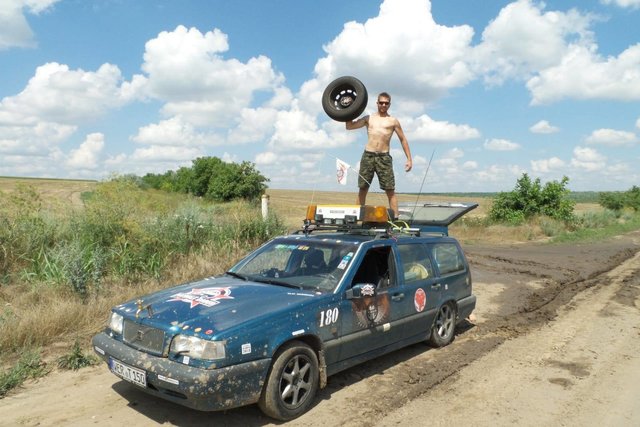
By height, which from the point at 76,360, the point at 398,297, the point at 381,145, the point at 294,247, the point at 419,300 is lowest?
the point at 76,360

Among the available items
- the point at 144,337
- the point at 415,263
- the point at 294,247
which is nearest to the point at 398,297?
the point at 415,263

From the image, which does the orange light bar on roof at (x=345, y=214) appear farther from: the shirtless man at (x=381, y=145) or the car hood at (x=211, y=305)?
the shirtless man at (x=381, y=145)

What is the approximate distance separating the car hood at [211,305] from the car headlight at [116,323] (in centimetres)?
5

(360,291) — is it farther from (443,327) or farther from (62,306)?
(62,306)

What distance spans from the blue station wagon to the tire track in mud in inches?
10.5

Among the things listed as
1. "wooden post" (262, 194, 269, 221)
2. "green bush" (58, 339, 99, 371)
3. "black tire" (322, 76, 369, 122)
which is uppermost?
"black tire" (322, 76, 369, 122)

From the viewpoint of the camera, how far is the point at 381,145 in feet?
26.6

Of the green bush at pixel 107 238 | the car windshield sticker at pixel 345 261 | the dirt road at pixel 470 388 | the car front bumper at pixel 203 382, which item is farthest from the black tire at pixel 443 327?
the green bush at pixel 107 238

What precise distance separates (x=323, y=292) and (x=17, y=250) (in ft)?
21.7

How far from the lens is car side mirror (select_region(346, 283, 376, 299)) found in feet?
15.6

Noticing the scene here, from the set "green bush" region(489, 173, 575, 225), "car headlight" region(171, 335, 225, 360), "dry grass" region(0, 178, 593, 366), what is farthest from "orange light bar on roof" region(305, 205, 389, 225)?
"green bush" region(489, 173, 575, 225)

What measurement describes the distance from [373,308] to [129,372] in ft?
7.77

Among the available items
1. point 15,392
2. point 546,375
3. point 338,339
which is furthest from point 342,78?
point 15,392

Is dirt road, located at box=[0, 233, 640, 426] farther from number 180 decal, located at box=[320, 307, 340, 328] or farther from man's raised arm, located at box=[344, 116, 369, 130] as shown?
man's raised arm, located at box=[344, 116, 369, 130]
